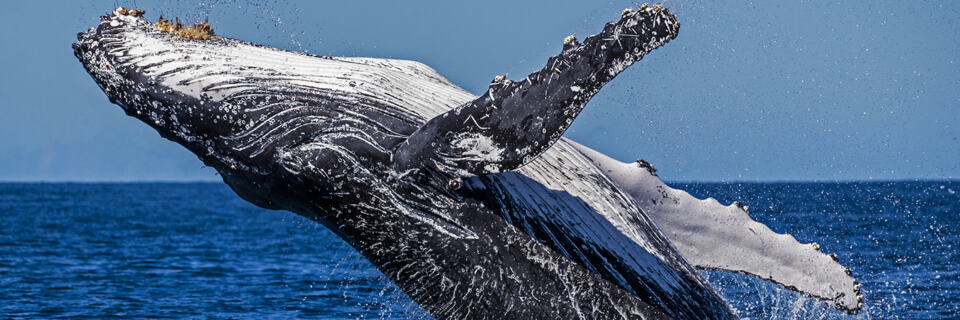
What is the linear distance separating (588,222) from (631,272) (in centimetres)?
38

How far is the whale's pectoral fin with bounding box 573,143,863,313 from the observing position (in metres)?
6.39

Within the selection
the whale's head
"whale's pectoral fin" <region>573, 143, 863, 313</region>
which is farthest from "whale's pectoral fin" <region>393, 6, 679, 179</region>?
"whale's pectoral fin" <region>573, 143, 863, 313</region>

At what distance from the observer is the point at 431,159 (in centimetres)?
498

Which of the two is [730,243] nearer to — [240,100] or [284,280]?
[240,100]

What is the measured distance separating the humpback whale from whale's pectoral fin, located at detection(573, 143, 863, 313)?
524mm

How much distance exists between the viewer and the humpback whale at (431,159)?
4.75 m

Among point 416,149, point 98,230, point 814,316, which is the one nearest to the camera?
point 416,149

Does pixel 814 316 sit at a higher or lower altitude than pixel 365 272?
higher

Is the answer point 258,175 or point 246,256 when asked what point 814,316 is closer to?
point 258,175

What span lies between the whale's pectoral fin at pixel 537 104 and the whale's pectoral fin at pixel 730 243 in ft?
5.49

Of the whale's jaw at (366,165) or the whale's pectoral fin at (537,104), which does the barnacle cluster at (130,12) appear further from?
the whale's pectoral fin at (537,104)

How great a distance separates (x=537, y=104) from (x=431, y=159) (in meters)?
0.66

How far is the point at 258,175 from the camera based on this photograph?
533cm

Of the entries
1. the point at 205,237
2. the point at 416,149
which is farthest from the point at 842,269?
the point at 205,237
